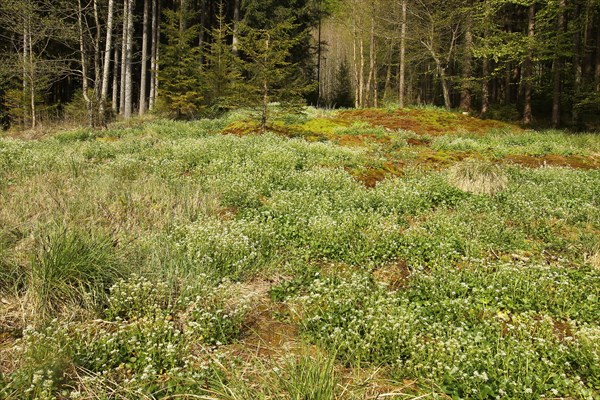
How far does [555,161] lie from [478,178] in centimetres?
598

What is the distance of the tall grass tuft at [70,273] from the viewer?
3.43 metres

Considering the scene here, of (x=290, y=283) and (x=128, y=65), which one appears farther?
(x=128, y=65)

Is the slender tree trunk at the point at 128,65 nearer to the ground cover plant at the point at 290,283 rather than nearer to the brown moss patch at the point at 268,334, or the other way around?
the ground cover plant at the point at 290,283

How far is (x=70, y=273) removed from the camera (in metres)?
3.67

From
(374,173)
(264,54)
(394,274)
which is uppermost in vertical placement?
(264,54)

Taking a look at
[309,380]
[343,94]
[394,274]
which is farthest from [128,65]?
[343,94]

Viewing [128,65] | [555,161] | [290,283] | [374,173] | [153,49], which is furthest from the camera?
[153,49]

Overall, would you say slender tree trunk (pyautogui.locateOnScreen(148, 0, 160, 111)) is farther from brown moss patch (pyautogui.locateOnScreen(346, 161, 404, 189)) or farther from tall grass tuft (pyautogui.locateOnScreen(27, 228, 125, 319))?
tall grass tuft (pyautogui.locateOnScreen(27, 228, 125, 319))

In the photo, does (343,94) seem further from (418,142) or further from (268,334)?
(268,334)

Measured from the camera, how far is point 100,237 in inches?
172

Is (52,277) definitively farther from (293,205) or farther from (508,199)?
(508,199)

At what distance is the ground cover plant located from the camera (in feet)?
9.23

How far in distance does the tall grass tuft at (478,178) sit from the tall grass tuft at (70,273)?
23.9ft

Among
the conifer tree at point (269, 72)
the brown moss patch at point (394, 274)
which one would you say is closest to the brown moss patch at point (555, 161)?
the conifer tree at point (269, 72)
